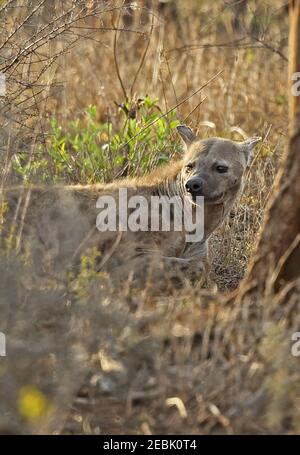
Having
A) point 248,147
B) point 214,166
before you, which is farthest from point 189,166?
point 248,147

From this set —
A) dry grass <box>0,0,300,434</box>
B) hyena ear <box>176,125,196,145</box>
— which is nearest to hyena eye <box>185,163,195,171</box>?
hyena ear <box>176,125,196,145</box>

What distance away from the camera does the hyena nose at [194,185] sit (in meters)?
6.96

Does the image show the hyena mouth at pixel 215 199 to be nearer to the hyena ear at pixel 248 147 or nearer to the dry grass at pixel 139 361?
the hyena ear at pixel 248 147

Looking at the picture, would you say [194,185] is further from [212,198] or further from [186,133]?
[186,133]

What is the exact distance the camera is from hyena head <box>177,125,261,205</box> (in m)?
7.09

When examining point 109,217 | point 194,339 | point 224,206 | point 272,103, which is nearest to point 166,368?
point 194,339

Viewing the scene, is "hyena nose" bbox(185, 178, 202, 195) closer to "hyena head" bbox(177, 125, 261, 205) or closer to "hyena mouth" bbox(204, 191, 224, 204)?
"hyena head" bbox(177, 125, 261, 205)

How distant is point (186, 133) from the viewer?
7594mm

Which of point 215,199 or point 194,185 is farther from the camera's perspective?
point 215,199

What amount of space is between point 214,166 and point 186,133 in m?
0.50

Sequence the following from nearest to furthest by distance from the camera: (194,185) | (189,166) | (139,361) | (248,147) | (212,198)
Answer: (139,361)
(194,185)
(212,198)
(189,166)
(248,147)

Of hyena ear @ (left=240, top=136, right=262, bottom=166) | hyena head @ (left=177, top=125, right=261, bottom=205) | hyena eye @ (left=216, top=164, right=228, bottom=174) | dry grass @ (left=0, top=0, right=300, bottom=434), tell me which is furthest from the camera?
hyena ear @ (left=240, top=136, right=262, bottom=166)

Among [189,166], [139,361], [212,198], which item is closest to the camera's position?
[139,361]

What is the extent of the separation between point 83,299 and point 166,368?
23.8 inches
